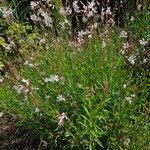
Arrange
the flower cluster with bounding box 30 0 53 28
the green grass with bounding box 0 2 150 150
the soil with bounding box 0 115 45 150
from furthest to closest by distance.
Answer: the soil with bounding box 0 115 45 150 < the flower cluster with bounding box 30 0 53 28 < the green grass with bounding box 0 2 150 150

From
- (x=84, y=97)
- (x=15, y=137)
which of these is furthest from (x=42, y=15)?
(x=15, y=137)

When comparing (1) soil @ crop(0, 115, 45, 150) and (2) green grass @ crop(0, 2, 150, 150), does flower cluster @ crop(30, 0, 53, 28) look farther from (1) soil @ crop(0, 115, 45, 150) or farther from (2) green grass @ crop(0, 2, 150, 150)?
(1) soil @ crop(0, 115, 45, 150)

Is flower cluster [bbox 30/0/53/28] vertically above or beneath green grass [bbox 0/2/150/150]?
above

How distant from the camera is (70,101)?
374cm

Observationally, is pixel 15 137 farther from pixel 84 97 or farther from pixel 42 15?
pixel 42 15

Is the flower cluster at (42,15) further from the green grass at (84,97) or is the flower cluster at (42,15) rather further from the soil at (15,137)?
the soil at (15,137)

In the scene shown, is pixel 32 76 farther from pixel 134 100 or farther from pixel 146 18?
Result: pixel 146 18

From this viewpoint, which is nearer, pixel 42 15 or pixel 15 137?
pixel 42 15

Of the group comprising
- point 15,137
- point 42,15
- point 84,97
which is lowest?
point 84,97

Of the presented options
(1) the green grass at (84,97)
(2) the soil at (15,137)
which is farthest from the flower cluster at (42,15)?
(2) the soil at (15,137)

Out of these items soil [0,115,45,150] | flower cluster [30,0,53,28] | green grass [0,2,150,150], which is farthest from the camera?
soil [0,115,45,150]

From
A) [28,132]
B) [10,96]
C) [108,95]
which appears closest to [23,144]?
[28,132]

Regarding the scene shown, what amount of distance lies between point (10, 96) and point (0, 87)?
0.85ft

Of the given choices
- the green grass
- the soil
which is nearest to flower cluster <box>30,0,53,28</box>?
the green grass
